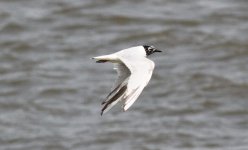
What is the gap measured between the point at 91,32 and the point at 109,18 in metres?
0.44

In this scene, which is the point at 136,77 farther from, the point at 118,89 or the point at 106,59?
the point at 106,59

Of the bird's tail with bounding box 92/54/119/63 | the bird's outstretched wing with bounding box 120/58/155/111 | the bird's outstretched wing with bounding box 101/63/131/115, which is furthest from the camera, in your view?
the bird's tail with bounding box 92/54/119/63

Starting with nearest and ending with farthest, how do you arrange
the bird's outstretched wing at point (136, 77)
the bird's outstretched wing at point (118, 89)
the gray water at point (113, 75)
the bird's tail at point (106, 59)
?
the bird's outstretched wing at point (136, 77), the bird's outstretched wing at point (118, 89), the bird's tail at point (106, 59), the gray water at point (113, 75)

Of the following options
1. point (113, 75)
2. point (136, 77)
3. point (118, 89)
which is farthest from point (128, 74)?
point (113, 75)

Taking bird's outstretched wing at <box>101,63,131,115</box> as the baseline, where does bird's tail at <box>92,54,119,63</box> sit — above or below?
above

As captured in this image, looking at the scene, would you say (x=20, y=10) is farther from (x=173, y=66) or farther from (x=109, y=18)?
(x=173, y=66)

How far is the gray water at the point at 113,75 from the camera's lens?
8742 mm

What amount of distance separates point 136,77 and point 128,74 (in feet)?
1.88

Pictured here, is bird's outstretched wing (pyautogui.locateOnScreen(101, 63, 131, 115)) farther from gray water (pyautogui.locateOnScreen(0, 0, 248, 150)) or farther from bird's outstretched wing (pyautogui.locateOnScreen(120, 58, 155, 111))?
gray water (pyautogui.locateOnScreen(0, 0, 248, 150))

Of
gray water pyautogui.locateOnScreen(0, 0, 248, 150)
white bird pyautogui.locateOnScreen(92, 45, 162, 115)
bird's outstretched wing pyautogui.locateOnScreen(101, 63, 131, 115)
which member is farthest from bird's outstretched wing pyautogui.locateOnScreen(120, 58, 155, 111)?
gray water pyautogui.locateOnScreen(0, 0, 248, 150)

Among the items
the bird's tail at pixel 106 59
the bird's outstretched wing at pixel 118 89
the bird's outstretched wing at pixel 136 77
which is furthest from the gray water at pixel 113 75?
the bird's outstretched wing at pixel 136 77

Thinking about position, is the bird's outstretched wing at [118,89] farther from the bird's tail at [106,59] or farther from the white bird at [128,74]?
the bird's tail at [106,59]

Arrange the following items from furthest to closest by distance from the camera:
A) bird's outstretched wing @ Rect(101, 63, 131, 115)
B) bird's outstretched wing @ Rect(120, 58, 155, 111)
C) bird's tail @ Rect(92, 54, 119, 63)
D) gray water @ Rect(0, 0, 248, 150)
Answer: gray water @ Rect(0, 0, 248, 150) < bird's tail @ Rect(92, 54, 119, 63) < bird's outstretched wing @ Rect(101, 63, 131, 115) < bird's outstretched wing @ Rect(120, 58, 155, 111)

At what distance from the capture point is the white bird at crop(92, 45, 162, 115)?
434 centimetres
